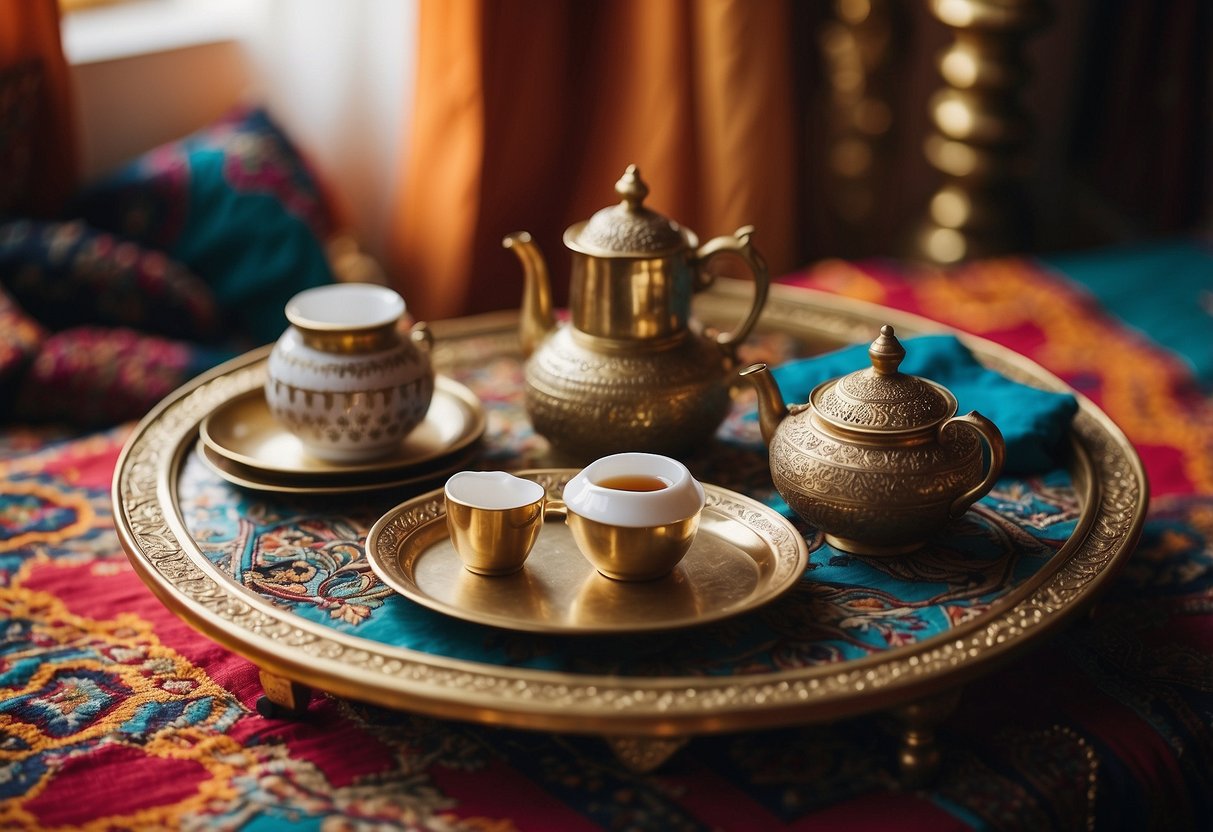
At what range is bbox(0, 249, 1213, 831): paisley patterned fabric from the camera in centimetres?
78

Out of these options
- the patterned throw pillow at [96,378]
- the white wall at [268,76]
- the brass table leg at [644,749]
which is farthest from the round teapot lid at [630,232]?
the white wall at [268,76]

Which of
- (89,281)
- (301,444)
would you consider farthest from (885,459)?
(89,281)

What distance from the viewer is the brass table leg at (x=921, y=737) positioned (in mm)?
774

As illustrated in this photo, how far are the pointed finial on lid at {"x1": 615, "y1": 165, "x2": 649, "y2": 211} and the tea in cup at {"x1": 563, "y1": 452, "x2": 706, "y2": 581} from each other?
240 millimetres

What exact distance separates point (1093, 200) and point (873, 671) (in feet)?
7.30

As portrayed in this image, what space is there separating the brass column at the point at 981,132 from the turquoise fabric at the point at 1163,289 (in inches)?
12.2

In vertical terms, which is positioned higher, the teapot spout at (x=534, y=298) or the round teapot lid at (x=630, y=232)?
the round teapot lid at (x=630, y=232)

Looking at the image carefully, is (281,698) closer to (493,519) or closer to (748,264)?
(493,519)

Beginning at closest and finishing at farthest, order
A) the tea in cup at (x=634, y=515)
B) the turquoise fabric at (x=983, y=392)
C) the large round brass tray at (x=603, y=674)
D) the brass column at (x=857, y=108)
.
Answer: the large round brass tray at (x=603, y=674), the tea in cup at (x=634, y=515), the turquoise fabric at (x=983, y=392), the brass column at (x=857, y=108)

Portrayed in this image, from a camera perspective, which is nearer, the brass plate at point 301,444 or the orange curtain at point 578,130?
the brass plate at point 301,444

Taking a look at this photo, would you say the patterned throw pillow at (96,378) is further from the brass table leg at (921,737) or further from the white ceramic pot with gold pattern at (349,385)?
the brass table leg at (921,737)

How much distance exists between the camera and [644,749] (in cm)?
76

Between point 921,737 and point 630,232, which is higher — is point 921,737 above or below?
below

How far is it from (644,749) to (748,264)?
46 centimetres
